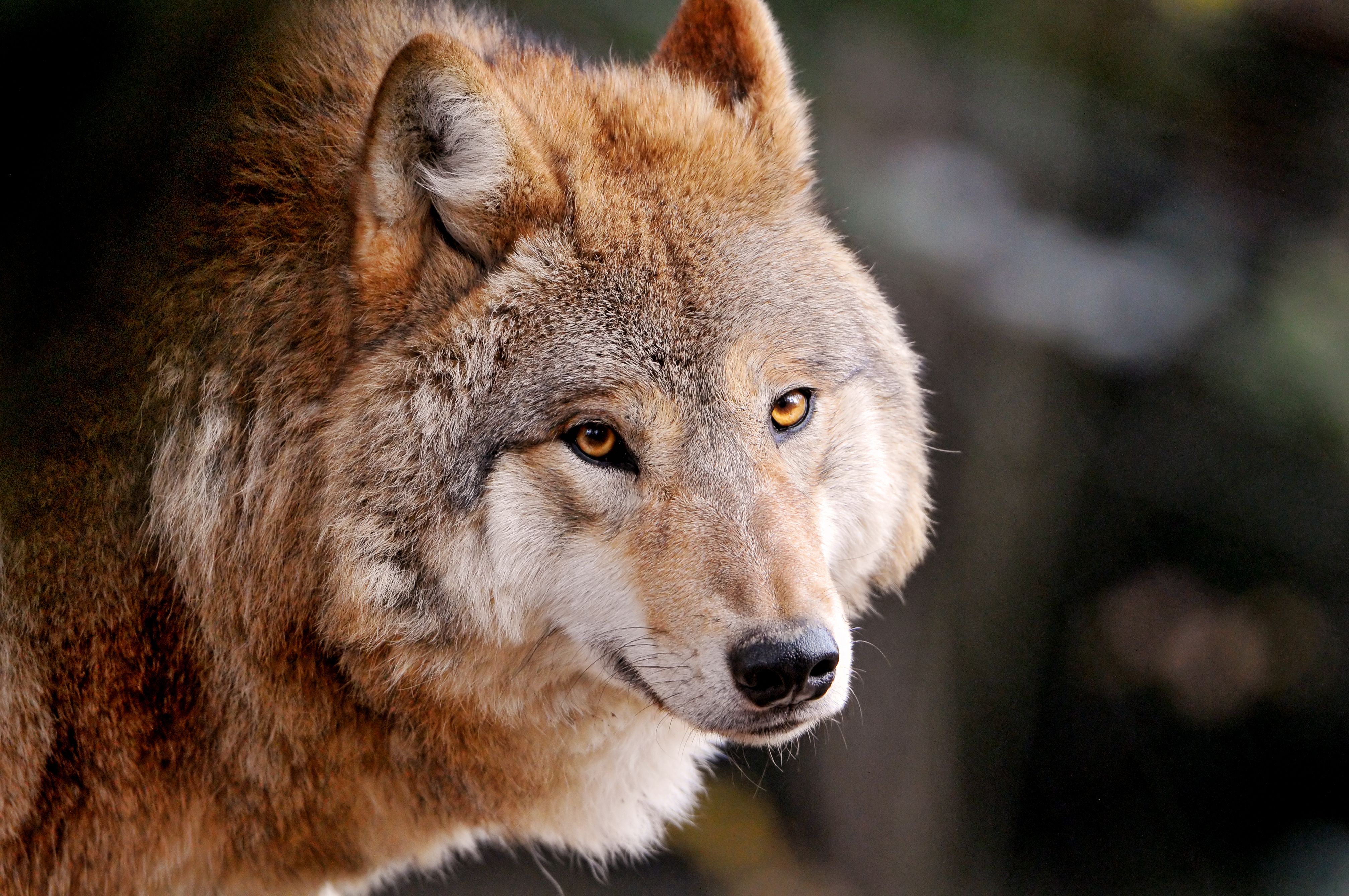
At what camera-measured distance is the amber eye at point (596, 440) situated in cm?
249

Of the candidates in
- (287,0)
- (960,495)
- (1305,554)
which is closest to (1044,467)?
(960,495)

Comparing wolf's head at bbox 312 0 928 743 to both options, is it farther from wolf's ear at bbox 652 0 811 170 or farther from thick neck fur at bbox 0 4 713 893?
wolf's ear at bbox 652 0 811 170

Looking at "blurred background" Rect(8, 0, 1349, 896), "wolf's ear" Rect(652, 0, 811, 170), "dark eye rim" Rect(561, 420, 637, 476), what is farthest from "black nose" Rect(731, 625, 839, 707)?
"blurred background" Rect(8, 0, 1349, 896)

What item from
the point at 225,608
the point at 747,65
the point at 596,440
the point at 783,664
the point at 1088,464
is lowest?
the point at 1088,464

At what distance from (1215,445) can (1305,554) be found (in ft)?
2.19

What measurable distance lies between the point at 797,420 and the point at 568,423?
56 centimetres

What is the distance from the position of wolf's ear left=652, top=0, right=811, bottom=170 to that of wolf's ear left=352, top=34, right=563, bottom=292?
71cm

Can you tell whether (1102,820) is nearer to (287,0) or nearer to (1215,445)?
(1215,445)

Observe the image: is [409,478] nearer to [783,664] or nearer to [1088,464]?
[783,664]

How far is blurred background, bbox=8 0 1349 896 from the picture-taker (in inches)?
197

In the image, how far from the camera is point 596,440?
250 centimetres

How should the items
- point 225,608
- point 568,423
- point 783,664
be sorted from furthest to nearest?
point 225,608, point 568,423, point 783,664

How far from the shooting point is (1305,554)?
5500 mm

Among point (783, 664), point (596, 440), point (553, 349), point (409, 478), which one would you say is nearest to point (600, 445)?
point (596, 440)
